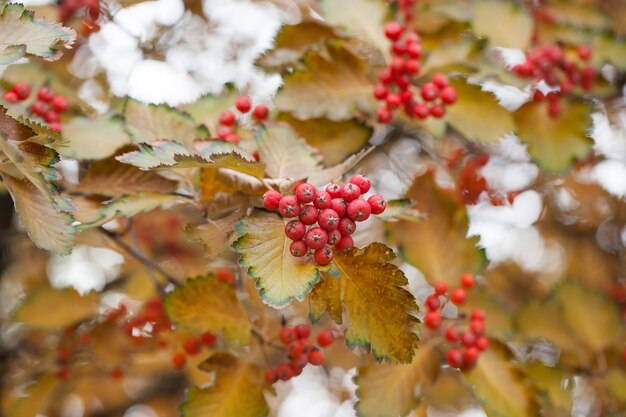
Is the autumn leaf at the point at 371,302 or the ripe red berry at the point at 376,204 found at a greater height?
the ripe red berry at the point at 376,204

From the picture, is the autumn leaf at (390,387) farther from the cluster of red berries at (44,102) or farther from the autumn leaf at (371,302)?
the cluster of red berries at (44,102)

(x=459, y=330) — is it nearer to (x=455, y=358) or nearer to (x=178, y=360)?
(x=455, y=358)

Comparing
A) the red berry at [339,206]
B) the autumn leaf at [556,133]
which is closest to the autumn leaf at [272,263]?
the red berry at [339,206]

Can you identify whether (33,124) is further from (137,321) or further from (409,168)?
(409,168)

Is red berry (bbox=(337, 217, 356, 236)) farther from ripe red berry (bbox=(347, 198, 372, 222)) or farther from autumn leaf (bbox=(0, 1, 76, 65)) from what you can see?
autumn leaf (bbox=(0, 1, 76, 65))

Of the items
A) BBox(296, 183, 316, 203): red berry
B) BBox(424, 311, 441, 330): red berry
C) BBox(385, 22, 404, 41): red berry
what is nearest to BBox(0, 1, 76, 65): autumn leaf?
BBox(296, 183, 316, 203): red berry

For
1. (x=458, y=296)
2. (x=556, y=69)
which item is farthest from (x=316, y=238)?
(x=556, y=69)

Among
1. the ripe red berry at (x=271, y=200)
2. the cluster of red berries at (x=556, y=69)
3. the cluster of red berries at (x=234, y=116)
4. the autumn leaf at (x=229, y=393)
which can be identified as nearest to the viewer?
the ripe red berry at (x=271, y=200)
